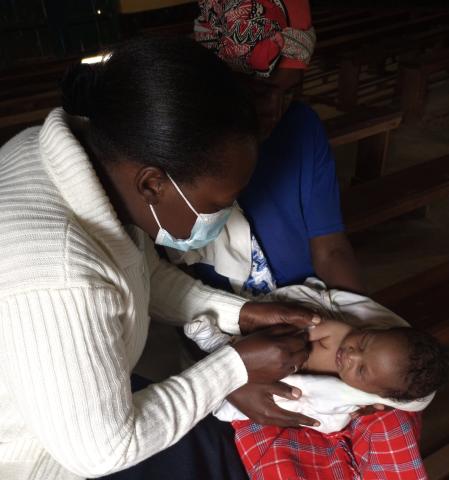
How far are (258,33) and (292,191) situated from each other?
530mm

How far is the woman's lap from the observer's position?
1357mm

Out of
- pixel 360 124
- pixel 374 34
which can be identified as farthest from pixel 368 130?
pixel 374 34

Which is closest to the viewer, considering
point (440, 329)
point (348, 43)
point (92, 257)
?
point (92, 257)

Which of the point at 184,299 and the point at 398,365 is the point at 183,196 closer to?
the point at 184,299

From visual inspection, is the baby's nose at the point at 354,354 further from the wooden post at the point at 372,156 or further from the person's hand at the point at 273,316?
the wooden post at the point at 372,156

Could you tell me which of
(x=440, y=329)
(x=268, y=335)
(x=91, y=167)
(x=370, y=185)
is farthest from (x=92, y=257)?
(x=370, y=185)

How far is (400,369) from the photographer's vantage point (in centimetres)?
143

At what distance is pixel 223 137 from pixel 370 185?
1.94 m

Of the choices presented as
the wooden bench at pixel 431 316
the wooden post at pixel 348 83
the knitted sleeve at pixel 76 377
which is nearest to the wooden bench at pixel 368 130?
the wooden bench at pixel 431 316

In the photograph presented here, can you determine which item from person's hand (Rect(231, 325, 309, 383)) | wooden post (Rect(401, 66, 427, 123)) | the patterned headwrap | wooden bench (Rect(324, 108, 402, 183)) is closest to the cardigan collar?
person's hand (Rect(231, 325, 309, 383))

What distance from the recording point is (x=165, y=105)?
3.20ft

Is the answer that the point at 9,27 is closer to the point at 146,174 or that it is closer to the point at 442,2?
the point at 442,2

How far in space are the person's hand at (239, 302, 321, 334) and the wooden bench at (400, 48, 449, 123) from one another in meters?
4.19

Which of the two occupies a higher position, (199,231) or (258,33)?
(258,33)
